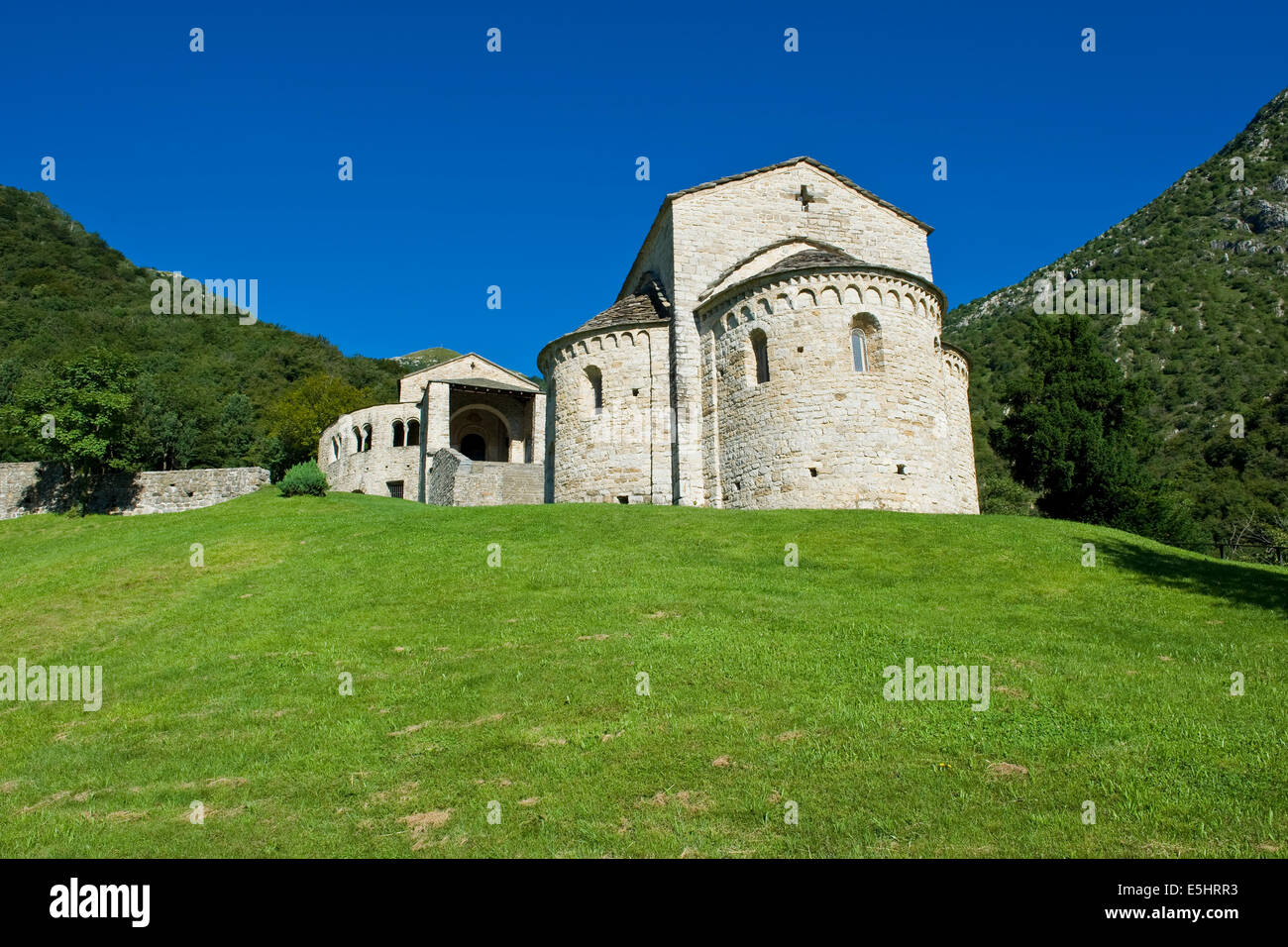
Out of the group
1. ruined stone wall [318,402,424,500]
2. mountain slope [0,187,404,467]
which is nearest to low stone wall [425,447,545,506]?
ruined stone wall [318,402,424,500]

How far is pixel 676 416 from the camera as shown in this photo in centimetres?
2398

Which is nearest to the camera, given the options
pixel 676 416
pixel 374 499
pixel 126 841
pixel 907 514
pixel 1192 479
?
pixel 126 841

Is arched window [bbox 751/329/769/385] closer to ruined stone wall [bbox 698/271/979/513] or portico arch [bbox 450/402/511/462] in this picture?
ruined stone wall [bbox 698/271/979/513]

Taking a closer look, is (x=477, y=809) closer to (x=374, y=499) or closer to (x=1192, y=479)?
(x=374, y=499)

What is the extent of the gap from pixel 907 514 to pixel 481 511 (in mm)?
11197

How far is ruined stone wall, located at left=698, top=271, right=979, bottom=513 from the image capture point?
20.5 meters

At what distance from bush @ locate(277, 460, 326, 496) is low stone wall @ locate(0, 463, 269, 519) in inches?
312

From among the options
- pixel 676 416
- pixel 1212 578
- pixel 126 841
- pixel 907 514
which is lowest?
Answer: pixel 126 841

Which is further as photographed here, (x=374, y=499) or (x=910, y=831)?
(x=374, y=499)

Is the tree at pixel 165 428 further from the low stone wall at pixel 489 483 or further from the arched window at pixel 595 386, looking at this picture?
the arched window at pixel 595 386

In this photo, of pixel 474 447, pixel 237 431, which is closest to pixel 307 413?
pixel 237 431

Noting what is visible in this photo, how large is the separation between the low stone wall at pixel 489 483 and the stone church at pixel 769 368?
0.42 feet

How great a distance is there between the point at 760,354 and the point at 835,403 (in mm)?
3060
